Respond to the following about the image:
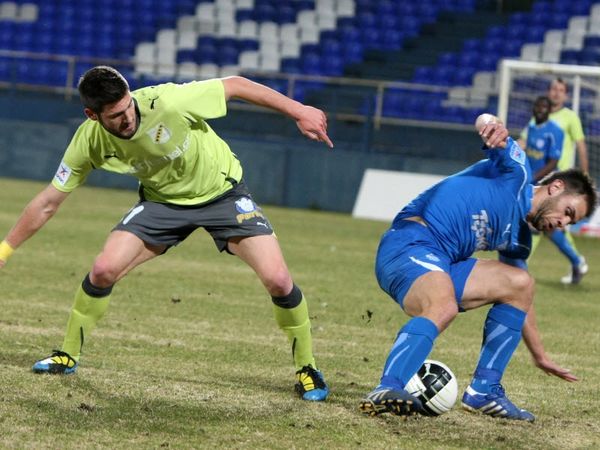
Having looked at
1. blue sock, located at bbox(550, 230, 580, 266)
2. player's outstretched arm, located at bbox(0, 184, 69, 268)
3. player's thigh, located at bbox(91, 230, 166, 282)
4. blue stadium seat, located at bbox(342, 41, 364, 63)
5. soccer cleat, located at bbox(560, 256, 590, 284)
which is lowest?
soccer cleat, located at bbox(560, 256, 590, 284)

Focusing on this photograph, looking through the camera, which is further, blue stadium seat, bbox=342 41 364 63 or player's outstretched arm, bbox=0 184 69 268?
blue stadium seat, bbox=342 41 364 63

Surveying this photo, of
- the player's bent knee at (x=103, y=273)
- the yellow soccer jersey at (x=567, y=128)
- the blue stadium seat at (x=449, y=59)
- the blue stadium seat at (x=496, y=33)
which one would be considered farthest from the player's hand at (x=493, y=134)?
the blue stadium seat at (x=496, y=33)

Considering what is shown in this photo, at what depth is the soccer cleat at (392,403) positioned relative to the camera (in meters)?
5.84

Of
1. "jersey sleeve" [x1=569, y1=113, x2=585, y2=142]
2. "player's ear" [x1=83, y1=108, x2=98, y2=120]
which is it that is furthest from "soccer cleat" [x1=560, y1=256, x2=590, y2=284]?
"player's ear" [x1=83, y1=108, x2=98, y2=120]

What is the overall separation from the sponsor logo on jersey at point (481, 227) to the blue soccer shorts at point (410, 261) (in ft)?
0.45

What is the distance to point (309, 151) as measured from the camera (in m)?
24.4

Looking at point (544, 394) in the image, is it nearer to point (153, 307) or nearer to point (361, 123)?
point (153, 307)

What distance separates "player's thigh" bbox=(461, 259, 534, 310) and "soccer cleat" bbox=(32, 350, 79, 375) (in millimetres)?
2374

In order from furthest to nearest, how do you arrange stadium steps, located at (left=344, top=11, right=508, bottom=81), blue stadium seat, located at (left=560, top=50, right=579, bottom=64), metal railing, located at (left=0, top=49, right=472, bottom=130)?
1. stadium steps, located at (left=344, top=11, right=508, bottom=81)
2. blue stadium seat, located at (left=560, top=50, right=579, bottom=64)
3. metal railing, located at (left=0, top=49, right=472, bottom=130)

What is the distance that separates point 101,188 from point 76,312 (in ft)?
61.9

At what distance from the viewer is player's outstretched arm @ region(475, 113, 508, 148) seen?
649 centimetres

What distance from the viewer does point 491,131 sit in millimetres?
6492

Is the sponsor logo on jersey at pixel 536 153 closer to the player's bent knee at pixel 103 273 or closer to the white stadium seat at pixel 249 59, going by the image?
the player's bent knee at pixel 103 273

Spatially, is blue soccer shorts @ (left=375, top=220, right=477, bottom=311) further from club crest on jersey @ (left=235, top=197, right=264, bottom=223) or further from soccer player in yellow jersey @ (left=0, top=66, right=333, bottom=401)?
club crest on jersey @ (left=235, top=197, right=264, bottom=223)
